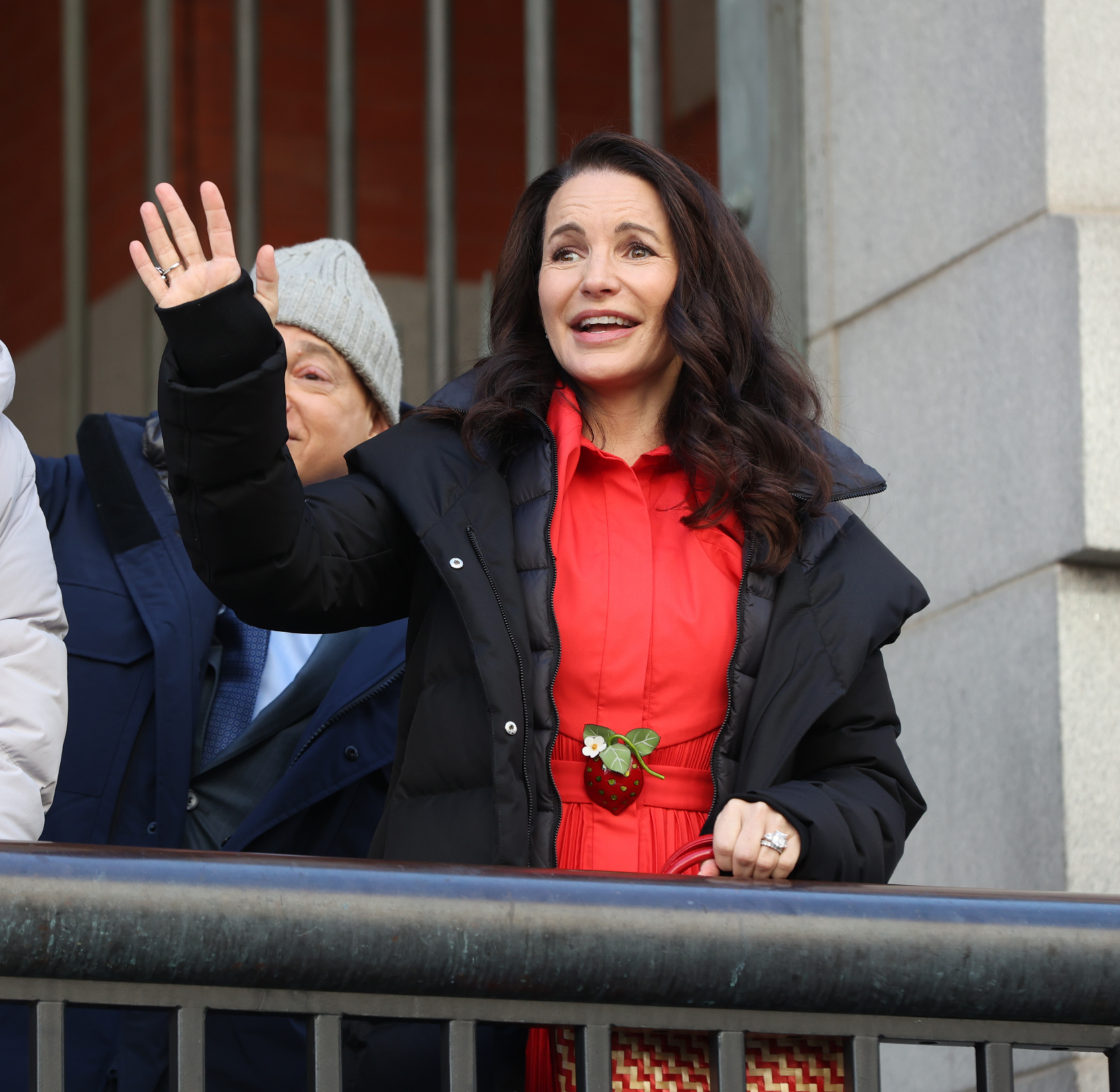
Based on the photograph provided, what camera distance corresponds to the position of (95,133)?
7.35 metres

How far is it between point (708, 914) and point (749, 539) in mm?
939

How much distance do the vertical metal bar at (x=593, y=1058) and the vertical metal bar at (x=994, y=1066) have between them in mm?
323

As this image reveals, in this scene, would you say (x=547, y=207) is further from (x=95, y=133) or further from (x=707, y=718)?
(x=95, y=133)

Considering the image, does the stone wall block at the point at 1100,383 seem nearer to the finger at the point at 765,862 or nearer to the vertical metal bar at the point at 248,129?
the finger at the point at 765,862

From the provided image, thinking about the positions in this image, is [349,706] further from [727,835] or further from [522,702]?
[727,835]

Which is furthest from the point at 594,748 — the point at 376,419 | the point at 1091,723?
the point at 1091,723

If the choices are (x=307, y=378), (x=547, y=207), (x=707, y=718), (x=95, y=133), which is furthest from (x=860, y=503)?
(x=95, y=133)

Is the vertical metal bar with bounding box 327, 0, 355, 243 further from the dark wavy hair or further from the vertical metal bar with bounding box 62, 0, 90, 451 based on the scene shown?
the dark wavy hair

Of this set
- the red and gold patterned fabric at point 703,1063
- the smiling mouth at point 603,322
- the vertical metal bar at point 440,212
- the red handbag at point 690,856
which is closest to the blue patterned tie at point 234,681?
the smiling mouth at point 603,322

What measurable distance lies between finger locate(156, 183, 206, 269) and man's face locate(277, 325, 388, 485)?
103 cm

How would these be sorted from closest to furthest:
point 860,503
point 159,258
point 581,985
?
point 581,985 → point 159,258 → point 860,503

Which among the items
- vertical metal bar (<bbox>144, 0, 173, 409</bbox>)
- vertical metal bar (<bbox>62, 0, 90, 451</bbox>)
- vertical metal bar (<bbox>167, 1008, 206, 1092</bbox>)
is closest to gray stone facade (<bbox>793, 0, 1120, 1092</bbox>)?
vertical metal bar (<bbox>167, 1008, 206, 1092</bbox>)

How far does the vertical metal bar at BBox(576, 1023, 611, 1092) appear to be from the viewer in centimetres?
162

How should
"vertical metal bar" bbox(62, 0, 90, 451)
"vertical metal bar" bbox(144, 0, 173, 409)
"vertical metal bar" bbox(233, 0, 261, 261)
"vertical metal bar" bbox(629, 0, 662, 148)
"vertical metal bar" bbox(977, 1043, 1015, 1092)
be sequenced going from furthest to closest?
"vertical metal bar" bbox(62, 0, 90, 451) → "vertical metal bar" bbox(144, 0, 173, 409) → "vertical metal bar" bbox(233, 0, 261, 261) → "vertical metal bar" bbox(629, 0, 662, 148) → "vertical metal bar" bbox(977, 1043, 1015, 1092)
